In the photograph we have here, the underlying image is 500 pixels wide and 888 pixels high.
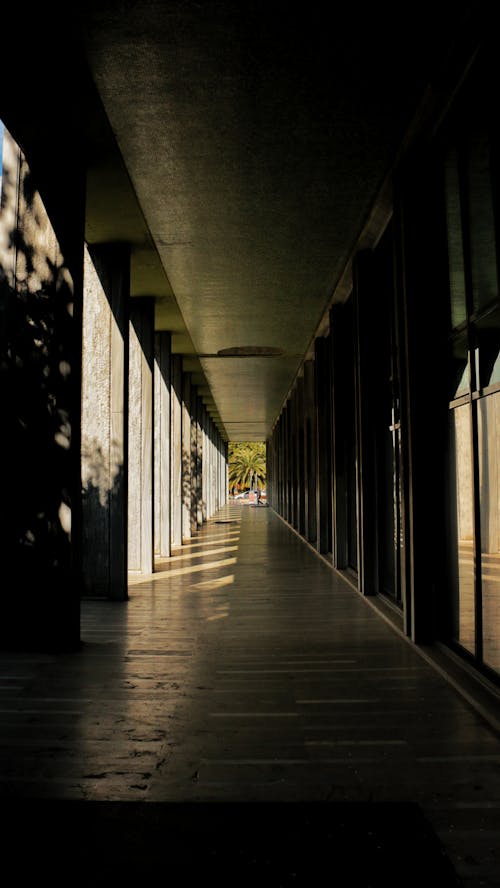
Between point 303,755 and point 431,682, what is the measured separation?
1414 mm

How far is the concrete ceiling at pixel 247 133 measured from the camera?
12.6ft

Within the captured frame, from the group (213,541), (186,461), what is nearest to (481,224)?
(213,541)

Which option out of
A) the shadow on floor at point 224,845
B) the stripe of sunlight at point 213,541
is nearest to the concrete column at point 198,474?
the stripe of sunlight at point 213,541

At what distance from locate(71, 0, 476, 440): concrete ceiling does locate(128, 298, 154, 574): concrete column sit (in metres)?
1.09

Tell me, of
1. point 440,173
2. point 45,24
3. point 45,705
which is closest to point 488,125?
point 440,173

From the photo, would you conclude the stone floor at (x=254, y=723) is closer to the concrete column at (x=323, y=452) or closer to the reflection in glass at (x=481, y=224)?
the reflection in glass at (x=481, y=224)

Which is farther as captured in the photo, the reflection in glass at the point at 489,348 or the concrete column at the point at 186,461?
the concrete column at the point at 186,461

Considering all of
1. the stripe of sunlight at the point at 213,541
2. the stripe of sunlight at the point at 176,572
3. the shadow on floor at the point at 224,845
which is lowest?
the shadow on floor at the point at 224,845

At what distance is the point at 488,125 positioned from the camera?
12.7 ft

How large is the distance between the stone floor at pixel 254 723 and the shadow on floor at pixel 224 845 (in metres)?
0.09

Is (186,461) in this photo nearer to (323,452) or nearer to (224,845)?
(323,452)

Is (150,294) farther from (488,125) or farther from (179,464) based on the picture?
(488,125)

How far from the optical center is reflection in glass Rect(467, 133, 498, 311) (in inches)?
155

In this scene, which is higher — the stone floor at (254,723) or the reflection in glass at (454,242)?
the reflection in glass at (454,242)
